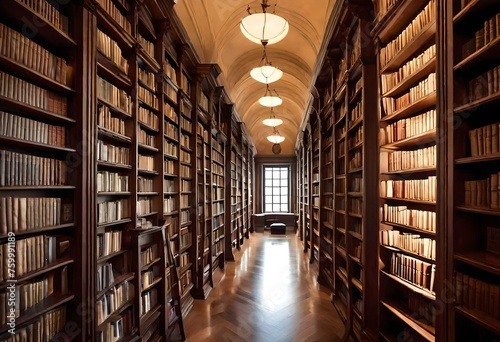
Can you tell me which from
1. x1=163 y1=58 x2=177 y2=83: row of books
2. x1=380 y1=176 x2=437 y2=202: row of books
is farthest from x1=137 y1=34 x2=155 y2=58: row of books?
x1=380 y1=176 x2=437 y2=202: row of books

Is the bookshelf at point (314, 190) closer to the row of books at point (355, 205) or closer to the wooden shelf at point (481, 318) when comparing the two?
the row of books at point (355, 205)

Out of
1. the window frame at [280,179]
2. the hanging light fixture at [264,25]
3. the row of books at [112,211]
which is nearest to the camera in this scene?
the row of books at [112,211]

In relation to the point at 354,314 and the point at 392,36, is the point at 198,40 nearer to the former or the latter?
the point at 392,36

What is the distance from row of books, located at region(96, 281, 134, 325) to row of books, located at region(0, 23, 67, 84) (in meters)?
1.64

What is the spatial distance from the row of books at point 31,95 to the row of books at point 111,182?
568 mm

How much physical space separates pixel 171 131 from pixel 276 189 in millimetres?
14367

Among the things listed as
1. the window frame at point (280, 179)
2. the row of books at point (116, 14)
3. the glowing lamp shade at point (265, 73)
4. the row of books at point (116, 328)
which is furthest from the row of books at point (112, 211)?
the window frame at point (280, 179)

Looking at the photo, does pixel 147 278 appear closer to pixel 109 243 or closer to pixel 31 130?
pixel 109 243

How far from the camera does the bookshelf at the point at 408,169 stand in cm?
256

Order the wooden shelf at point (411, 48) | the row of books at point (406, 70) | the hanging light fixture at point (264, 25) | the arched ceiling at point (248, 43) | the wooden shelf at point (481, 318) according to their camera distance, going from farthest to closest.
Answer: the arched ceiling at point (248, 43) < the hanging light fixture at point (264, 25) < the row of books at point (406, 70) < the wooden shelf at point (411, 48) < the wooden shelf at point (481, 318)

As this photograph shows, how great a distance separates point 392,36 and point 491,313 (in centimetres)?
239

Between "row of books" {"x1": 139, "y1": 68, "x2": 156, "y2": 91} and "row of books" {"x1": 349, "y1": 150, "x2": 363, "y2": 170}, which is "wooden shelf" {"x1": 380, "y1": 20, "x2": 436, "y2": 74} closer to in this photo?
"row of books" {"x1": 349, "y1": 150, "x2": 363, "y2": 170}

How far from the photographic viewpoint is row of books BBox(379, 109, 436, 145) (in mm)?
2613

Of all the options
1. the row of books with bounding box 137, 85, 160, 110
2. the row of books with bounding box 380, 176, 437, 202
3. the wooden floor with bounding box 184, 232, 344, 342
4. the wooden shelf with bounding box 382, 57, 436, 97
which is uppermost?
the row of books with bounding box 137, 85, 160, 110
